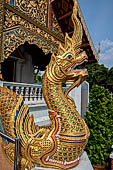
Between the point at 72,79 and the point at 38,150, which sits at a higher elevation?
the point at 72,79

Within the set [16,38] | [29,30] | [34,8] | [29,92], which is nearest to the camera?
[16,38]

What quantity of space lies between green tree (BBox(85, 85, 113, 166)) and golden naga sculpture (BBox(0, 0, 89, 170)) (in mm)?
1438

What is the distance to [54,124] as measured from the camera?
140 centimetres

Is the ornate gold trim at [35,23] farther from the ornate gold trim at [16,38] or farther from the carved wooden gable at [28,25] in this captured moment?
the ornate gold trim at [16,38]

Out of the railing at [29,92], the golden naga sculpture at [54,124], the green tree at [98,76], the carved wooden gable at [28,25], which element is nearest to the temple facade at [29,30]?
the carved wooden gable at [28,25]

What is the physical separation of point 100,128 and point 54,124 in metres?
1.68

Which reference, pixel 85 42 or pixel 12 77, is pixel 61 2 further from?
pixel 12 77

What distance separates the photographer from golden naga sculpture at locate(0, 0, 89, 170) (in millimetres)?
1282

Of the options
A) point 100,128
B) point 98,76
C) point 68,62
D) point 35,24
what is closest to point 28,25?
point 35,24

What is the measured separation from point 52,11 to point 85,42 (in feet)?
5.36

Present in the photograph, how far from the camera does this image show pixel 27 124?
55.0 inches

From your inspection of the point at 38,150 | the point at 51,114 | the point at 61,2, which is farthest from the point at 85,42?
the point at 38,150

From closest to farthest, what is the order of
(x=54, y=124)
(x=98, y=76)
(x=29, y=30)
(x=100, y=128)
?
(x=54, y=124), (x=100, y=128), (x=29, y=30), (x=98, y=76)

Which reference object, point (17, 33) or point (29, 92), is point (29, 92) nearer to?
point (29, 92)
